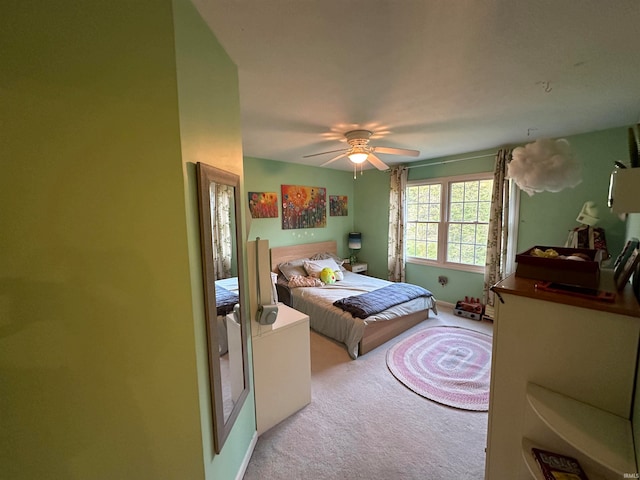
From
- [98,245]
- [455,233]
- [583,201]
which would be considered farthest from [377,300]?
[98,245]

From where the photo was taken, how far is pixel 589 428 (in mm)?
926

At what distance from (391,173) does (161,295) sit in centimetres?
425

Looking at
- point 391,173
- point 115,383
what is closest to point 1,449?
point 115,383

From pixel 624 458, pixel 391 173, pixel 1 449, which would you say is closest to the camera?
pixel 1 449

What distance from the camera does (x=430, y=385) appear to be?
229cm

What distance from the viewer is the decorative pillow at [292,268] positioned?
13.1ft

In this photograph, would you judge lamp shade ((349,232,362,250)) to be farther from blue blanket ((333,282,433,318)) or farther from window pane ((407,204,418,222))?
blue blanket ((333,282,433,318))

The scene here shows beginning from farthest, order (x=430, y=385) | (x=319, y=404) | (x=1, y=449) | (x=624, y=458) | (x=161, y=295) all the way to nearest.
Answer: (x=430, y=385)
(x=319, y=404)
(x=161, y=295)
(x=624, y=458)
(x=1, y=449)

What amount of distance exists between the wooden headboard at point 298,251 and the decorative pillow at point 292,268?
4.4 inches

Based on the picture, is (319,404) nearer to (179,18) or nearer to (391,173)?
(179,18)

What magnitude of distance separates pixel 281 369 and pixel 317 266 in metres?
2.35

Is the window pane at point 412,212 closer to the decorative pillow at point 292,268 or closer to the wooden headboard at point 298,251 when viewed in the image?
the wooden headboard at point 298,251

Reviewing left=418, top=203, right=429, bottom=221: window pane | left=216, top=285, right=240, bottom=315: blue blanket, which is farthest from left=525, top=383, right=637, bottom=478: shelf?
left=418, top=203, right=429, bottom=221: window pane

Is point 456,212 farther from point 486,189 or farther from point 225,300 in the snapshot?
point 225,300
